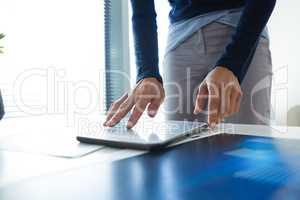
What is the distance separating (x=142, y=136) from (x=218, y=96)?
178mm

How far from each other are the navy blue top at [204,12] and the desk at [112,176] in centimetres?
27

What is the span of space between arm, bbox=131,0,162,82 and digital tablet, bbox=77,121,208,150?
7.4 inches

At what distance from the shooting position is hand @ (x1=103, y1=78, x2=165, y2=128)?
74 centimetres

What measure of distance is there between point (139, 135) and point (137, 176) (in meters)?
0.24

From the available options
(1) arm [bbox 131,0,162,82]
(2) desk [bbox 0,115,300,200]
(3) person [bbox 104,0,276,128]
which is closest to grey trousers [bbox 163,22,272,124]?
(3) person [bbox 104,0,276,128]

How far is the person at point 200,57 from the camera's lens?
775 millimetres

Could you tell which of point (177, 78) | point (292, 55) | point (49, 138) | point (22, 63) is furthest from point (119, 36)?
point (49, 138)

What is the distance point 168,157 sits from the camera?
1.67ft

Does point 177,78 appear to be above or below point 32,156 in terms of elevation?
above

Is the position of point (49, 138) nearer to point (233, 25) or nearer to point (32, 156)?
point (32, 156)

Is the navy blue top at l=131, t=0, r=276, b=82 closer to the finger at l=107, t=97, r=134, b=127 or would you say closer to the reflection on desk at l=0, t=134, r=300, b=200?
the finger at l=107, t=97, r=134, b=127

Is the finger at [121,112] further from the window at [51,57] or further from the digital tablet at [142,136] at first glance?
the window at [51,57]

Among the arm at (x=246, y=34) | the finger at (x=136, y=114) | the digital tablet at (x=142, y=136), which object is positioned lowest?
the digital tablet at (x=142, y=136)

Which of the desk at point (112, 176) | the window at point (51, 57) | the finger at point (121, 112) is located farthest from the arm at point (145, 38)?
the window at point (51, 57)
